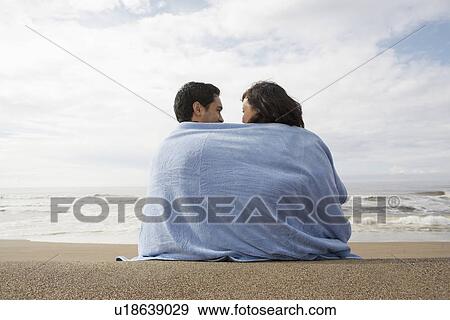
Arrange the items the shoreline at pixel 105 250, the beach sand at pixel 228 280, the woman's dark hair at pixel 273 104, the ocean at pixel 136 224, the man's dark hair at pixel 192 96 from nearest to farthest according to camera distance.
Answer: the beach sand at pixel 228 280 < the woman's dark hair at pixel 273 104 < the man's dark hair at pixel 192 96 < the shoreline at pixel 105 250 < the ocean at pixel 136 224

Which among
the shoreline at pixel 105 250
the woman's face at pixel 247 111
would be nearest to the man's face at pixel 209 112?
the woman's face at pixel 247 111

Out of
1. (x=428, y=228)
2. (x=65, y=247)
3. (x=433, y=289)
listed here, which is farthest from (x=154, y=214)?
(x=428, y=228)

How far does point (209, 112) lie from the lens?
3.66m

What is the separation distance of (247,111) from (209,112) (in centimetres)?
37

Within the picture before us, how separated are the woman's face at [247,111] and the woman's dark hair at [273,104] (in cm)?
2

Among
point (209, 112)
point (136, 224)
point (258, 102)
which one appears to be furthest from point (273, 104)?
point (136, 224)

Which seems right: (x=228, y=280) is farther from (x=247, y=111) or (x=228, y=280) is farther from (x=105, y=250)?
(x=105, y=250)

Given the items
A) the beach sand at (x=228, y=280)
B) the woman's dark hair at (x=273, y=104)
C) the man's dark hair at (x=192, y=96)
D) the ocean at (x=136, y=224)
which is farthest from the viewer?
the ocean at (x=136, y=224)

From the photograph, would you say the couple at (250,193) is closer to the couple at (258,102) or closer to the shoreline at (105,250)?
the couple at (258,102)

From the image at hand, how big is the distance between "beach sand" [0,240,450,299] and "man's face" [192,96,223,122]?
40.6 inches

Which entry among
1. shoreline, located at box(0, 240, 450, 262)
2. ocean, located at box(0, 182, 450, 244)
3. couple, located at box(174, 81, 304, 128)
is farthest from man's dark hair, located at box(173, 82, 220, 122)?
ocean, located at box(0, 182, 450, 244)

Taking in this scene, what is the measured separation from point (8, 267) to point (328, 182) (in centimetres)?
174

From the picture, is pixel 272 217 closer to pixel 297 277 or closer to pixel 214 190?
pixel 214 190

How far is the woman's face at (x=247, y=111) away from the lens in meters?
3.36
